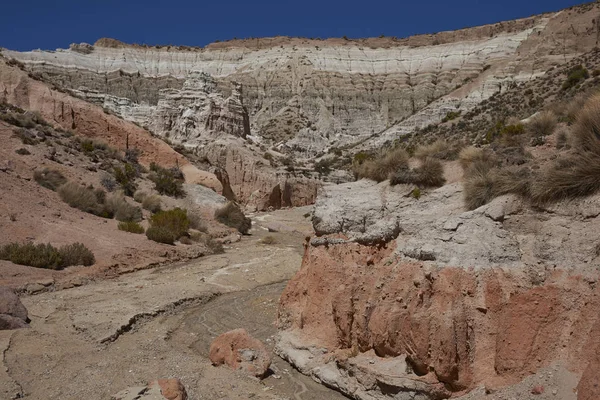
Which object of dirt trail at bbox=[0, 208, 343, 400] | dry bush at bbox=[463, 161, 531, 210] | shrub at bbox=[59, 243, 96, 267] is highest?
dry bush at bbox=[463, 161, 531, 210]

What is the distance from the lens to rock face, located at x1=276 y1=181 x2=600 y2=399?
480cm

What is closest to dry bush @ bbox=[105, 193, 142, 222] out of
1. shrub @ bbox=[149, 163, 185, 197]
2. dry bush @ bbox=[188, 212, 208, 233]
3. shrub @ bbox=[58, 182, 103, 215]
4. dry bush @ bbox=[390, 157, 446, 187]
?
shrub @ bbox=[58, 182, 103, 215]

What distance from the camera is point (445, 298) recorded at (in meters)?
5.48

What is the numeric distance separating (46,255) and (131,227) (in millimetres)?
4665

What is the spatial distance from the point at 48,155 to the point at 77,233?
7.06 m

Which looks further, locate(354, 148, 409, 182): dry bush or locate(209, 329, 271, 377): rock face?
locate(354, 148, 409, 182): dry bush

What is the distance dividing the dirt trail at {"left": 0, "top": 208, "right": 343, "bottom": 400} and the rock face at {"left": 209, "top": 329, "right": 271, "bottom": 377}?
161 mm

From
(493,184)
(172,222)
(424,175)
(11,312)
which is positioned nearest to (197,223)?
(172,222)

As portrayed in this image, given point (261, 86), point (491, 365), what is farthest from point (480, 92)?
point (491, 365)

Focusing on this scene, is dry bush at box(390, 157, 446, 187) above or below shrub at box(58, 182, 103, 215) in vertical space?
above

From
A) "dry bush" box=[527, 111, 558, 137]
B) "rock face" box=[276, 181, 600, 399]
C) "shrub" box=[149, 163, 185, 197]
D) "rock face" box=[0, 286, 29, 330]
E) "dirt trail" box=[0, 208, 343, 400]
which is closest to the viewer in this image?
"rock face" box=[276, 181, 600, 399]

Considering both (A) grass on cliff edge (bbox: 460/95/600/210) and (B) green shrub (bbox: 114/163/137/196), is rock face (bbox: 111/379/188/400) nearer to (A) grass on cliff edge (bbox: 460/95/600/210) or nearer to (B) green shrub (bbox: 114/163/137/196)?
(A) grass on cliff edge (bbox: 460/95/600/210)

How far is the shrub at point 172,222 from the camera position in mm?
17906

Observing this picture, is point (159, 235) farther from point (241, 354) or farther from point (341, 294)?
point (341, 294)
